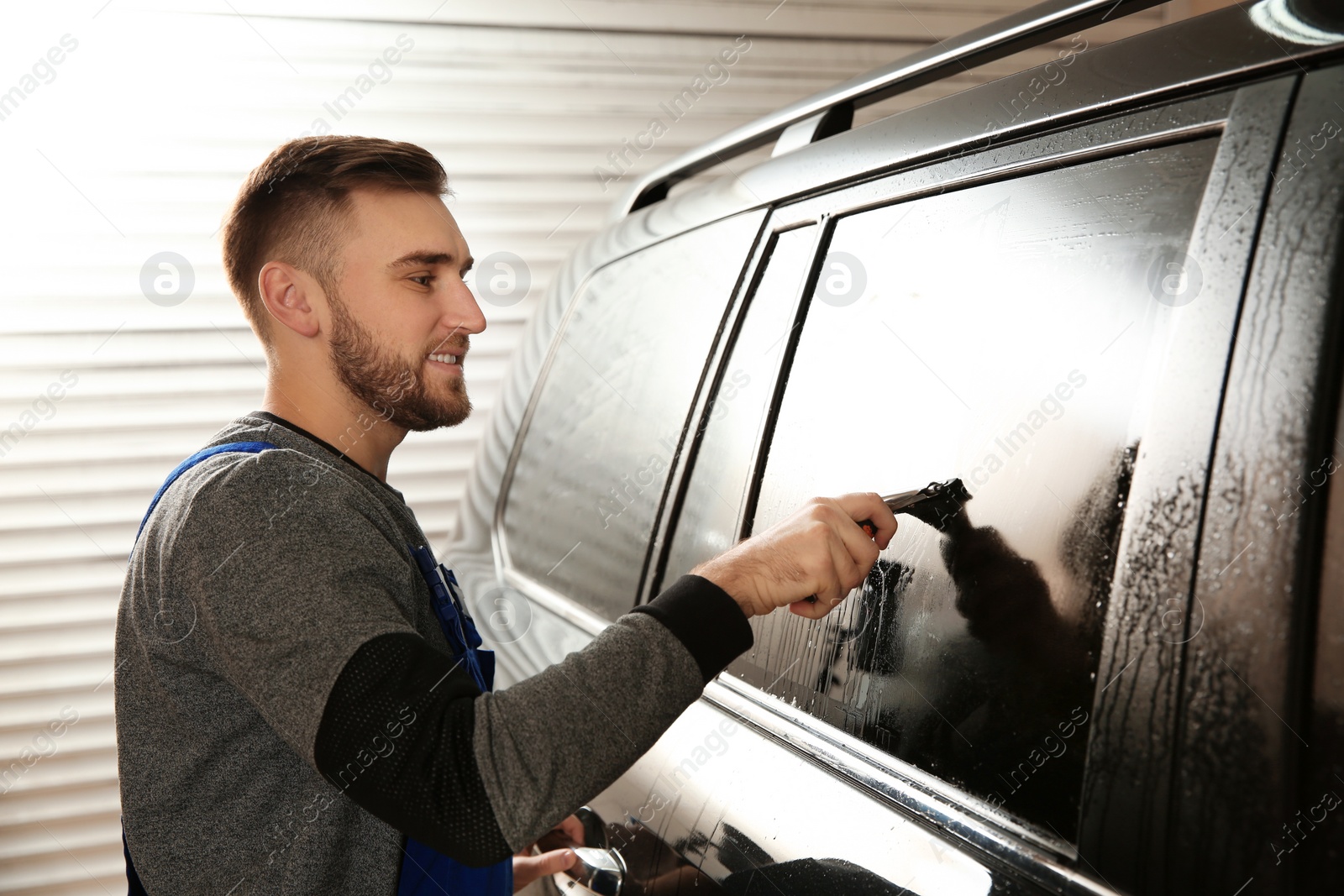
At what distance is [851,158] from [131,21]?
11.6 feet

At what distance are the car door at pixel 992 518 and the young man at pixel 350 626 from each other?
0.12 m

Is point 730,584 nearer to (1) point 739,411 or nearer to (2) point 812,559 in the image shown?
(2) point 812,559

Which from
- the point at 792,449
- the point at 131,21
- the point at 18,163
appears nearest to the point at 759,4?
the point at 131,21

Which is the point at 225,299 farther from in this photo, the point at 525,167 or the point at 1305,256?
the point at 1305,256

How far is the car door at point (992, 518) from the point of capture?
75 centimetres

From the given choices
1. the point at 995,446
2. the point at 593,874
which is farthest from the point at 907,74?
the point at 593,874

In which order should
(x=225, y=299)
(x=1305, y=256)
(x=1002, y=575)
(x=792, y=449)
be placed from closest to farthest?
(x=1305, y=256) < (x=1002, y=575) < (x=792, y=449) < (x=225, y=299)

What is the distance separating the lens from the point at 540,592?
1.83 metres

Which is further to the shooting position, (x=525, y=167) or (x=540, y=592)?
(x=525, y=167)

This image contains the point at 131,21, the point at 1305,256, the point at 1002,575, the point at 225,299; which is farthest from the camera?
the point at 225,299

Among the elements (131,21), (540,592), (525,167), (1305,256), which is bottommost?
(540,592)

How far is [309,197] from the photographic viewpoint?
1377 mm

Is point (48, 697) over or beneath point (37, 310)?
beneath

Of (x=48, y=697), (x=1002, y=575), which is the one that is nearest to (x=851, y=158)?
(x=1002, y=575)
